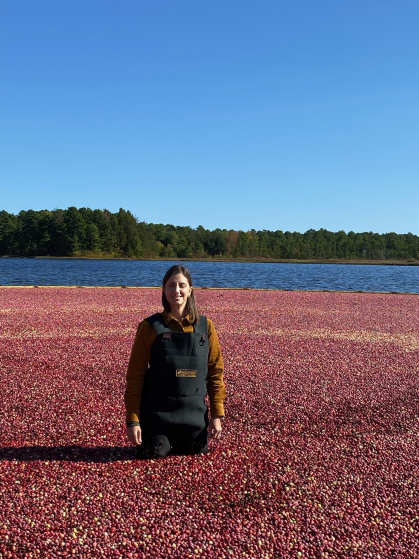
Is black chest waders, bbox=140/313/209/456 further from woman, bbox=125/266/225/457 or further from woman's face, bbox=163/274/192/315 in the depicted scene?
woman's face, bbox=163/274/192/315

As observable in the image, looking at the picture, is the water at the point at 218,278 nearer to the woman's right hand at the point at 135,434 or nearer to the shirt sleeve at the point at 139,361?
the shirt sleeve at the point at 139,361

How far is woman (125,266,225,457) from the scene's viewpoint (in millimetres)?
4227

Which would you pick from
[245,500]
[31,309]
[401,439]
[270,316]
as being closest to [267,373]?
[401,439]

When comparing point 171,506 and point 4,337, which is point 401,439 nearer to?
point 171,506

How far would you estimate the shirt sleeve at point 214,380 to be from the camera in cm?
434

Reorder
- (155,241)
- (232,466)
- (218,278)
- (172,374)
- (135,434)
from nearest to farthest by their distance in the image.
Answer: (135,434) < (172,374) < (232,466) < (218,278) < (155,241)

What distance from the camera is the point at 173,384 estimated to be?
4.25m

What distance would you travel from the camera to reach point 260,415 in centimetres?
590

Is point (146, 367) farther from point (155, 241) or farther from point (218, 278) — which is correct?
point (155, 241)

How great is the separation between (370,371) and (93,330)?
6.40 m

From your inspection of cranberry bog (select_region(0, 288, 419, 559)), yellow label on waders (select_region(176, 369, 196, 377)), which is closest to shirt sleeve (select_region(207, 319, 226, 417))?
yellow label on waders (select_region(176, 369, 196, 377))

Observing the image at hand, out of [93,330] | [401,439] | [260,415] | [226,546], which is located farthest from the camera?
[93,330]

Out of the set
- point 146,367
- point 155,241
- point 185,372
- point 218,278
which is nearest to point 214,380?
point 185,372

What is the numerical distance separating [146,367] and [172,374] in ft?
0.82
